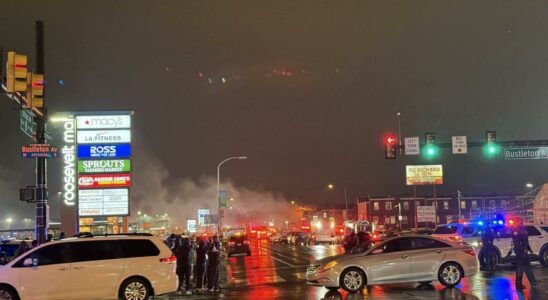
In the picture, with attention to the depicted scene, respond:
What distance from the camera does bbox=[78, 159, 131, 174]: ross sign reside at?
31.0m

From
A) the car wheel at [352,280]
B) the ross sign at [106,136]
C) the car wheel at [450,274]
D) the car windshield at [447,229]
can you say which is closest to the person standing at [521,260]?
the car wheel at [450,274]

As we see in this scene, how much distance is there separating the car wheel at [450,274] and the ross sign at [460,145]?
20.8m

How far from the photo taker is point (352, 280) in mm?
15609

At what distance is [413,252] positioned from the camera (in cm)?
1611

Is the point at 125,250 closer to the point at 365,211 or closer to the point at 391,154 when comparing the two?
the point at 391,154

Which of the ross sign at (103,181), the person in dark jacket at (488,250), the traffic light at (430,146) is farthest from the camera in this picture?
the traffic light at (430,146)

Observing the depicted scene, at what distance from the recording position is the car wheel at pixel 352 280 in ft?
51.1

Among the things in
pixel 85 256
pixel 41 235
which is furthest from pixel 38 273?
pixel 41 235

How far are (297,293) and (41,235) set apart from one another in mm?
9031

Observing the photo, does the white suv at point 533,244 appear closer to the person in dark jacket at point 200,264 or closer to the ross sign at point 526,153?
the person in dark jacket at point 200,264

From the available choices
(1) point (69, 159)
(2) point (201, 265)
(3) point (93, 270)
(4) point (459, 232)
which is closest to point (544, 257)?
(4) point (459, 232)

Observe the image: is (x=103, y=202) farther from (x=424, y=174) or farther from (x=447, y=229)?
Answer: (x=424, y=174)

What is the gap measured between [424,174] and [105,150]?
3818cm

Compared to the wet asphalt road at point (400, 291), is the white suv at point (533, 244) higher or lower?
higher
